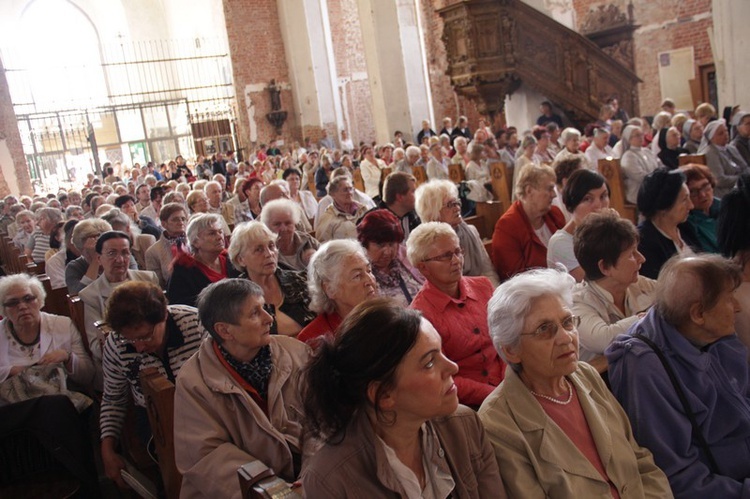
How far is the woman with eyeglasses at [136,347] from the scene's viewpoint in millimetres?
3076

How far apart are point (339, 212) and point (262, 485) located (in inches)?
159

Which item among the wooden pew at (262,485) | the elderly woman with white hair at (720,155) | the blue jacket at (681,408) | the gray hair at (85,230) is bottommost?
the blue jacket at (681,408)

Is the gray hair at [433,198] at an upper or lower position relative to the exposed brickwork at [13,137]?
lower

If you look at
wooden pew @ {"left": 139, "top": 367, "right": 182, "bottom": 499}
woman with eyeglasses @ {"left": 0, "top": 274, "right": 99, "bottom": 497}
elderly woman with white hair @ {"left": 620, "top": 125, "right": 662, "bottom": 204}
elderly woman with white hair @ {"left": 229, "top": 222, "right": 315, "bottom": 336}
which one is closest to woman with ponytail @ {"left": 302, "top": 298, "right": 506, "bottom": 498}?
wooden pew @ {"left": 139, "top": 367, "right": 182, "bottom": 499}

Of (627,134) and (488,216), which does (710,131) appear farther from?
(488,216)

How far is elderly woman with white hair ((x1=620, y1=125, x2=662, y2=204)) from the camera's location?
6910mm

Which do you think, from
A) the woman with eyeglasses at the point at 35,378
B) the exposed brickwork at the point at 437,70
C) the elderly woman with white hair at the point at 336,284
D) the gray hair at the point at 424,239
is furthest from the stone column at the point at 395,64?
the elderly woman with white hair at the point at 336,284

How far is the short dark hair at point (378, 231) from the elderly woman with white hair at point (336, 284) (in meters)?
0.56

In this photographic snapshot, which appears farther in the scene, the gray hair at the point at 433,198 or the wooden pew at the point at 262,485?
the gray hair at the point at 433,198

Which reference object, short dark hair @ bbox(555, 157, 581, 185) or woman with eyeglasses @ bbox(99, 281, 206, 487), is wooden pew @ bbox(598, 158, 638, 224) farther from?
woman with eyeglasses @ bbox(99, 281, 206, 487)

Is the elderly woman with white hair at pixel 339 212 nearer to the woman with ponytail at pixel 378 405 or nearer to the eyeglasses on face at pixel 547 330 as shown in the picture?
the eyeglasses on face at pixel 547 330

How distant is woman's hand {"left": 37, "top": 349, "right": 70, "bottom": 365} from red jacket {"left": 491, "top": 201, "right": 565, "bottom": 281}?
267 cm

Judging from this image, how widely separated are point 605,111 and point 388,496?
12533 mm

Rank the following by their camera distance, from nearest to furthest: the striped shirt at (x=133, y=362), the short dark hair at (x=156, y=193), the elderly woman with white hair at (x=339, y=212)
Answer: the striped shirt at (x=133, y=362), the elderly woman with white hair at (x=339, y=212), the short dark hair at (x=156, y=193)
